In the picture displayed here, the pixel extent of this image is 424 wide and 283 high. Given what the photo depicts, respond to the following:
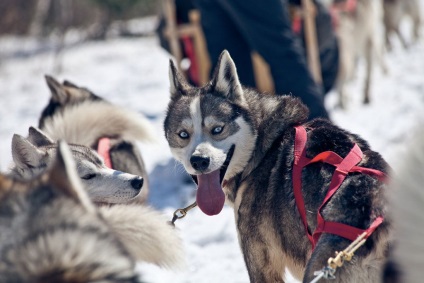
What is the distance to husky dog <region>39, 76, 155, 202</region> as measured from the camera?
326cm

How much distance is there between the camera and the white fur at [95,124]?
3260mm

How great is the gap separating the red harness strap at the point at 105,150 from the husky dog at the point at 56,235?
1.46 metres

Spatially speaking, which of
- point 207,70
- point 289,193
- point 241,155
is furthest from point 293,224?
point 207,70

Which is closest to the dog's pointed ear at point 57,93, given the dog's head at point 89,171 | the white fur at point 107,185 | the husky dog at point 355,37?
the dog's head at point 89,171

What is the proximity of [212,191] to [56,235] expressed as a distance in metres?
1.26

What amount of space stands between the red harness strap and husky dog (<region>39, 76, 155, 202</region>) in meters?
0.02

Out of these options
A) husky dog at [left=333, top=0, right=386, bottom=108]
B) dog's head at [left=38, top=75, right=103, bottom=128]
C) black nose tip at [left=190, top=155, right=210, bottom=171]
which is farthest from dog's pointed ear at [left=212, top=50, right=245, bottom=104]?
husky dog at [left=333, top=0, right=386, bottom=108]

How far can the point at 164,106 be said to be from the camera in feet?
22.7

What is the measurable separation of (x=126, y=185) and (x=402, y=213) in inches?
61.3

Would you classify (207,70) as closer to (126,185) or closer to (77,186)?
(126,185)

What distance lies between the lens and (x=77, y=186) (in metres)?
1.57

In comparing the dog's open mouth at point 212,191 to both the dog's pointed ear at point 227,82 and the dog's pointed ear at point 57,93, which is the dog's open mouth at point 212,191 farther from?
the dog's pointed ear at point 57,93

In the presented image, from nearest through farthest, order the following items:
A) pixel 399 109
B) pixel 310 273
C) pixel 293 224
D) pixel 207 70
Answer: pixel 310 273 → pixel 293 224 → pixel 207 70 → pixel 399 109

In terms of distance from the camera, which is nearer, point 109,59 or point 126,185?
point 126,185
